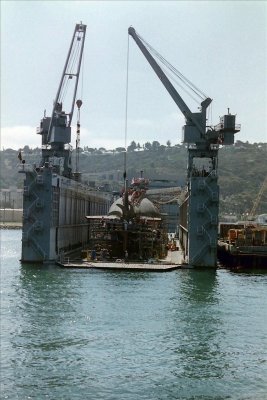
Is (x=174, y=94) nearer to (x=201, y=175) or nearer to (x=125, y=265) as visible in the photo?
(x=201, y=175)

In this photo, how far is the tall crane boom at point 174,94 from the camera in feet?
210

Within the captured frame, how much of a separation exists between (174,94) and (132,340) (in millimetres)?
40548

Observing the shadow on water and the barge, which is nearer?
the shadow on water

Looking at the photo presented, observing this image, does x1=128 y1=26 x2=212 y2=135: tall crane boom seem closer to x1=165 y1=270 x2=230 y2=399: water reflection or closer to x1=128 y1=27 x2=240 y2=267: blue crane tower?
x1=128 y1=27 x2=240 y2=267: blue crane tower

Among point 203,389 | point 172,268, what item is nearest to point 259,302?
point 172,268

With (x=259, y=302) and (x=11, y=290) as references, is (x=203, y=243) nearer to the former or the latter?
(x=259, y=302)

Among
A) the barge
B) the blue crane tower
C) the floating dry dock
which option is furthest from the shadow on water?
the barge

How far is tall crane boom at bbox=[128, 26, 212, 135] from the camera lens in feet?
210

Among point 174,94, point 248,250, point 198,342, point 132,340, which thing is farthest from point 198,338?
point 174,94

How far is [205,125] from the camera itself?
212 ft

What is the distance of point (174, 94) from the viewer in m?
65.2

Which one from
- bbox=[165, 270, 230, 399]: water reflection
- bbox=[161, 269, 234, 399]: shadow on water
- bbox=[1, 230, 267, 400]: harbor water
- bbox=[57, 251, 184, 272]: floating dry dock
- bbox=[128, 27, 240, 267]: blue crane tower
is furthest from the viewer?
bbox=[128, 27, 240, 267]: blue crane tower

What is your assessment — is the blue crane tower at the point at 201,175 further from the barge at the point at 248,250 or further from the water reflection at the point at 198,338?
the water reflection at the point at 198,338

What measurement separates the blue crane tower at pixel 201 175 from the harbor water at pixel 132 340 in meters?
8.93
